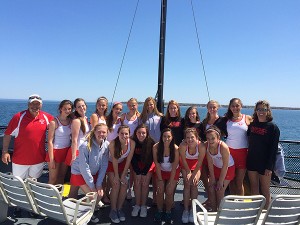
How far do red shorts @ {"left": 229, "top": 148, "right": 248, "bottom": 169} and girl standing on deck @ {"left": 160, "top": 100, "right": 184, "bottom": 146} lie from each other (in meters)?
0.93

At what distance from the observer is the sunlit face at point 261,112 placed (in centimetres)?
403

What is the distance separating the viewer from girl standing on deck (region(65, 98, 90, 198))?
164 inches

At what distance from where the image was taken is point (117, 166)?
420cm

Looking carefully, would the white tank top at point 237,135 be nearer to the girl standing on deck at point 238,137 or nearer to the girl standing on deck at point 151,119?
the girl standing on deck at point 238,137

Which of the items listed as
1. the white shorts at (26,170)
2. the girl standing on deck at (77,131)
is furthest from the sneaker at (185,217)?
the white shorts at (26,170)

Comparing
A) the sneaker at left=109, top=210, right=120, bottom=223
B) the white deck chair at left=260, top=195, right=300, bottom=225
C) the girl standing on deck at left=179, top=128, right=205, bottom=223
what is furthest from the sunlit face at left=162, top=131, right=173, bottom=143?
the white deck chair at left=260, top=195, right=300, bottom=225

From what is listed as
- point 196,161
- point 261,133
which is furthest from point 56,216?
point 261,133

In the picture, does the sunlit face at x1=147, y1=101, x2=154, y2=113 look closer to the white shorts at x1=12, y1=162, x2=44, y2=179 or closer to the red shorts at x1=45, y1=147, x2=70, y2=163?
the red shorts at x1=45, y1=147, x2=70, y2=163

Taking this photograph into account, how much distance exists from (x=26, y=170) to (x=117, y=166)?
1446 mm

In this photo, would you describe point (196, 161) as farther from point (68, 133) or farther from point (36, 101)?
point (36, 101)

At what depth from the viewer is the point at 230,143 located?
14.2ft

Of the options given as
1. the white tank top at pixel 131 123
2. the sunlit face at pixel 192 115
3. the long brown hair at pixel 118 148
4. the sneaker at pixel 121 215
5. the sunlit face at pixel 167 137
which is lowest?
the sneaker at pixel 121 215

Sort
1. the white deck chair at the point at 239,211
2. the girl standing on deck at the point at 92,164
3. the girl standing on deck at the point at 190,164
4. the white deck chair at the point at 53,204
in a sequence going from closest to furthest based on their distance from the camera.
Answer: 1. the white deck chair at the point at 239,211
2. the white deck chair at the point at 53,204
3. the girl standing on deck at the point at 92,164
4. the girl standing on deck at the point at 190,164

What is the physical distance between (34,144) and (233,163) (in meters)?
3.23
